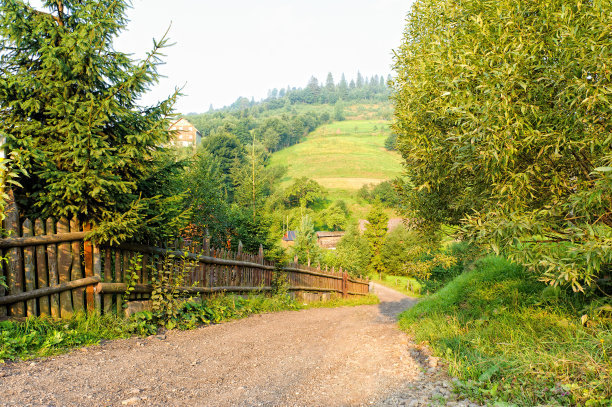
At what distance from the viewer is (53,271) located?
5207 millimetres

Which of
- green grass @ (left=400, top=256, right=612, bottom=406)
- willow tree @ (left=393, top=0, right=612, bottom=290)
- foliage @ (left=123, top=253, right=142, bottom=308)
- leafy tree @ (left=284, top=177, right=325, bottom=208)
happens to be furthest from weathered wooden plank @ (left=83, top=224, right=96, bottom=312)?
leafy tree @ (left=284, top=177, right=325, bottom=208)

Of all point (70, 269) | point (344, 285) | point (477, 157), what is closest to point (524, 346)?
point (477, 157)

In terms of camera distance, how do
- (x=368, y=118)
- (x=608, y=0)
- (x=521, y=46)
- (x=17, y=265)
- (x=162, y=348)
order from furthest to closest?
(x=368, y=118) < (x=162, y=348) < (x=17, y=265) < (x=521, y=46) < (x=608, y=0)

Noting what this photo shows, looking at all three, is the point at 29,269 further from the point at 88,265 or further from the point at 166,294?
the point at 166,294

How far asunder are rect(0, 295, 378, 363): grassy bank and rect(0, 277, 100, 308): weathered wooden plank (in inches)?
11.8

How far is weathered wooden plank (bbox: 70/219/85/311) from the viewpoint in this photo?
543 centimetres

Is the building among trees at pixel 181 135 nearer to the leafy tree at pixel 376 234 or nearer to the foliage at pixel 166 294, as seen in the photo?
the foliage at pixel 166 294

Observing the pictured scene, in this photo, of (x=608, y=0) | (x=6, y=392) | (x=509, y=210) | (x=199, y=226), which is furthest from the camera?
(x=199, y=226)

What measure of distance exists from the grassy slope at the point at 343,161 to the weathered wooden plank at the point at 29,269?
7485cm

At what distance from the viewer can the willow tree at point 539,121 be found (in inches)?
142

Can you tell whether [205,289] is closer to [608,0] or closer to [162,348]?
[162,348]

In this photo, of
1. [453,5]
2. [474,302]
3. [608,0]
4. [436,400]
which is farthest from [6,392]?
[474,302]

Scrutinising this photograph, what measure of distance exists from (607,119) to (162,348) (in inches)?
Answer: 239

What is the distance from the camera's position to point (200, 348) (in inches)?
209
